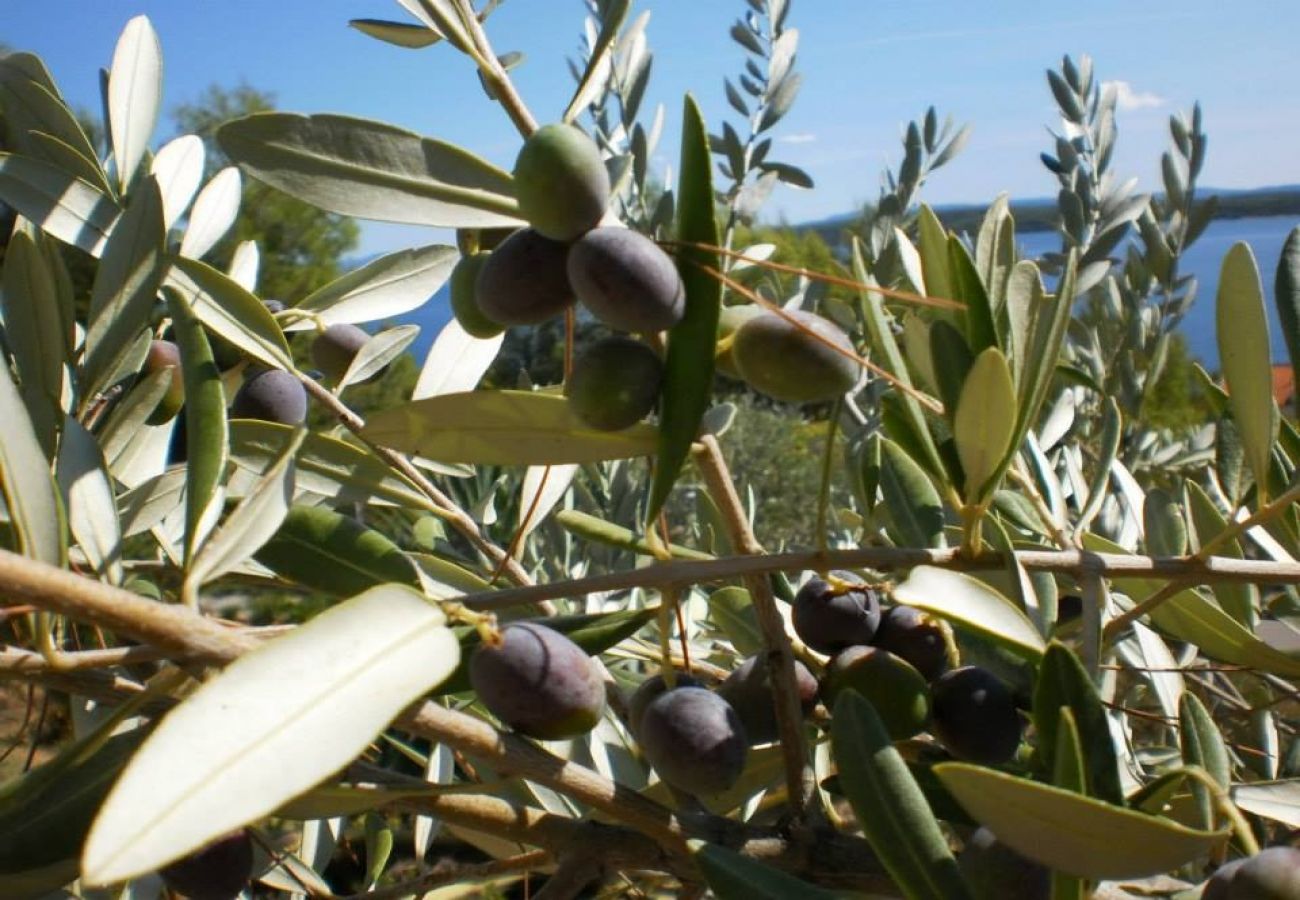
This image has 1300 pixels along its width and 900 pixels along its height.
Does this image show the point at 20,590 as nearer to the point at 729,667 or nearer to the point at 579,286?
the point at 579,286

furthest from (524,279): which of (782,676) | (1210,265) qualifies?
(1210,265)

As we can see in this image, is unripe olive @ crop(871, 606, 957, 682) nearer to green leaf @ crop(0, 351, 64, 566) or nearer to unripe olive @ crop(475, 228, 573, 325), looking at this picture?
unripe olive @ crop(475, 228, 573, 325)

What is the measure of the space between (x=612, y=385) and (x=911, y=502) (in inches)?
13.5

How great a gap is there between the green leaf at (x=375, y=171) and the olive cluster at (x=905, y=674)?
1.01 feet

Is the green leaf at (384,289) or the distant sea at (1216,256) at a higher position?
the distant sea at (1216,256)

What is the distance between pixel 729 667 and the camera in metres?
1.06

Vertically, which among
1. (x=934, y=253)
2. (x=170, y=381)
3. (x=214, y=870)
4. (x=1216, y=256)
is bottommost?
(x=214, y=870)

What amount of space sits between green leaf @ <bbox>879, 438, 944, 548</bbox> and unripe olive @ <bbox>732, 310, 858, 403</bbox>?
0.83ft

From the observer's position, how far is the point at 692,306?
1.57 ft

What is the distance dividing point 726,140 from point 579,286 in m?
2.02

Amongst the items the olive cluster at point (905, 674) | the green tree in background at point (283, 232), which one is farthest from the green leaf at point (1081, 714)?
the green tree in background at point (283, 232)

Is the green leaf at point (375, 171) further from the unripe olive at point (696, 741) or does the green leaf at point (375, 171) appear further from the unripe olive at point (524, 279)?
the unripe olive at point (696, 741)

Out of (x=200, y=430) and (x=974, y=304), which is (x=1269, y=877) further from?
(x=200, y=430)

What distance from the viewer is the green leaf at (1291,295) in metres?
0.65
